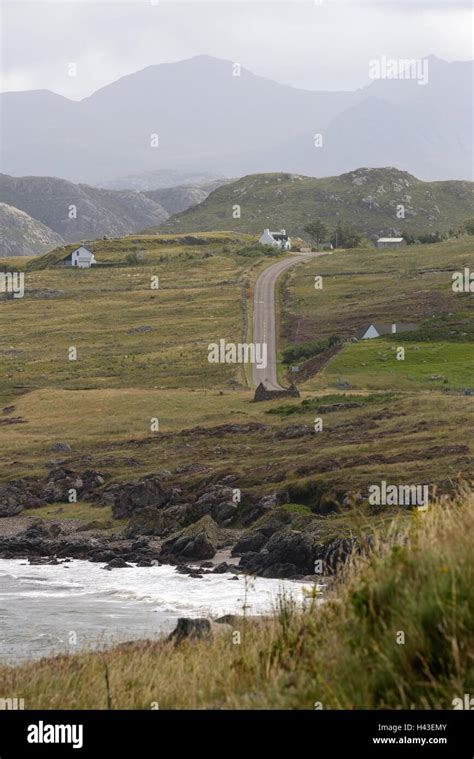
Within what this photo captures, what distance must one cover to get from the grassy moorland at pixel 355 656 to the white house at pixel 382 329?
106 meters

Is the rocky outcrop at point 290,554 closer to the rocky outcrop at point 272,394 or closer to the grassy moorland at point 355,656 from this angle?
the grassy moorland at point 355,656

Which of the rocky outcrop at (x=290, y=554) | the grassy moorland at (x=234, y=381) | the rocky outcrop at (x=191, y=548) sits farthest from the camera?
the grassy moorland at (x=234, y=381)

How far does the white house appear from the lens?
119m

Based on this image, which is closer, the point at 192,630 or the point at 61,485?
the point at 192,630

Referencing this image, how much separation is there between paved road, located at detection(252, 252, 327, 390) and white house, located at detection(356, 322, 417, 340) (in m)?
9.90

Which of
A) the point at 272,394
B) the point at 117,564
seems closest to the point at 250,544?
the point at 117,564

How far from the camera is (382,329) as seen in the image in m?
120

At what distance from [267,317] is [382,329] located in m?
23.6

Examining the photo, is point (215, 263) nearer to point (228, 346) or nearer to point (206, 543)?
point (228, 346)

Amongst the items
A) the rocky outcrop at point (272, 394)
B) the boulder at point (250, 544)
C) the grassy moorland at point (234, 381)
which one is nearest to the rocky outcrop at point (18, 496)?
the grassy moorland at point (234, 381)

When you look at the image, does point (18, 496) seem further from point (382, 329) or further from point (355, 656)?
point (382, 329)

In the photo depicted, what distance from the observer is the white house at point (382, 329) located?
118944mm

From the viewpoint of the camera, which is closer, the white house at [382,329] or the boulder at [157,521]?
the boulder at [157,521]

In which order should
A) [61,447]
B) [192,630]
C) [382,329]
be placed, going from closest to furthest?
[192,630] → [61,447] → [382,329]
